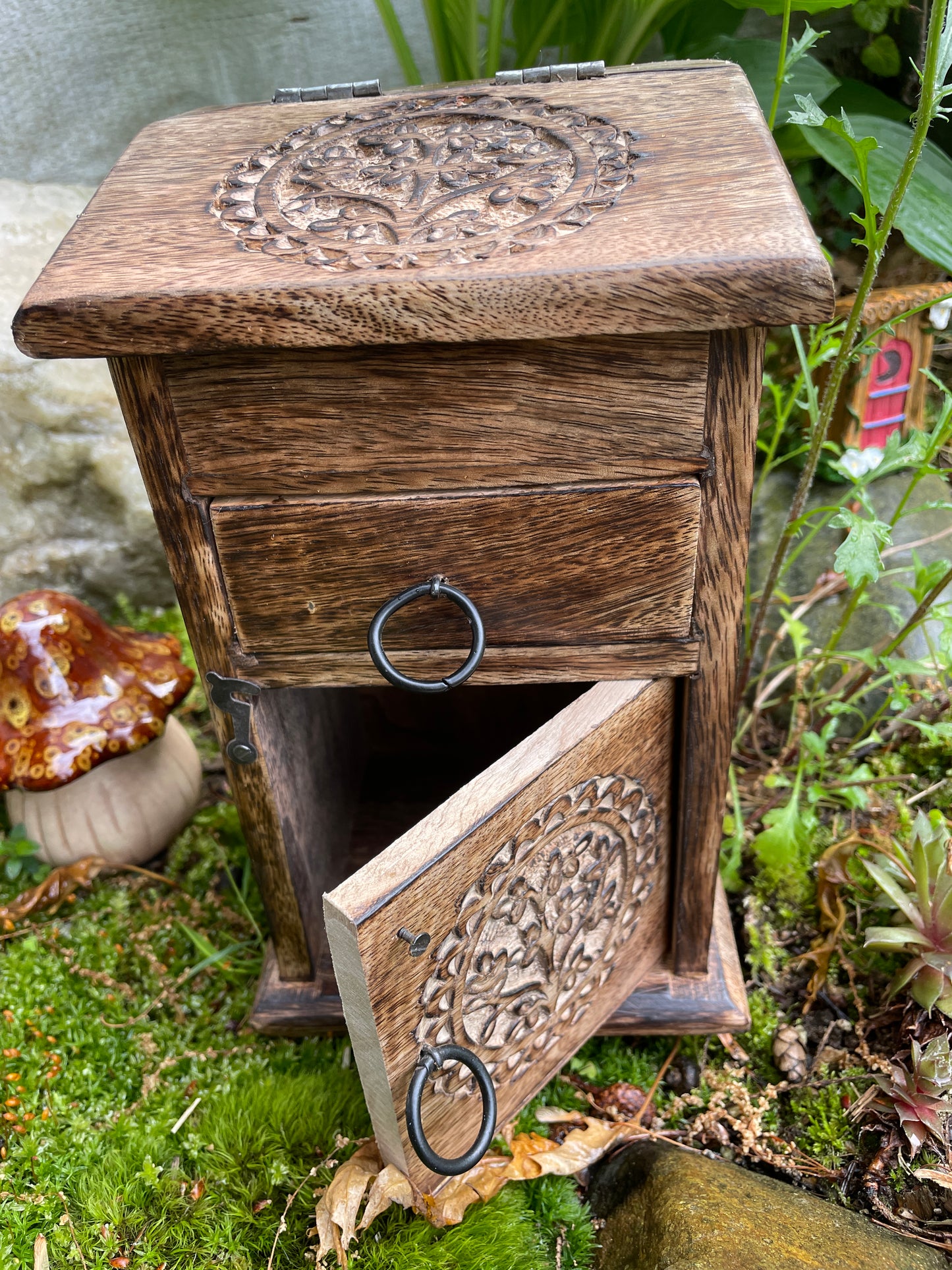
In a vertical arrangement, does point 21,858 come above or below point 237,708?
below

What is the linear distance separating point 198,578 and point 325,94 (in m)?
0.60

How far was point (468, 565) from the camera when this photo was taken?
0.91 meters

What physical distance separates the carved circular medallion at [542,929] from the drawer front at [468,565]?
178mm

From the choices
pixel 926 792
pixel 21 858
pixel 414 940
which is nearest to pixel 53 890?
pixel 21 858

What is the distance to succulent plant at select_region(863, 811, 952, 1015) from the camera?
1130 mm

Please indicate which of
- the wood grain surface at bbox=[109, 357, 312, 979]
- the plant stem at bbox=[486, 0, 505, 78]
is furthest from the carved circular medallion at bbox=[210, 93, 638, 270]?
the plant stem at bbox=[486, 0, 505, 78]

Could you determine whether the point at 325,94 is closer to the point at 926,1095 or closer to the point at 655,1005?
the point at 655,1005

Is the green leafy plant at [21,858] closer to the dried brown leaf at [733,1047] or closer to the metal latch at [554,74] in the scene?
the dried brown leaf at [733,1047]

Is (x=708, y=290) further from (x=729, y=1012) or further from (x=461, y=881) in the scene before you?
(x=729, y=1012)

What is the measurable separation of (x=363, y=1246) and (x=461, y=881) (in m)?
0.47

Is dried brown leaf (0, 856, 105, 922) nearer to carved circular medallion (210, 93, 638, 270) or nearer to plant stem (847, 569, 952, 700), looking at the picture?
carved circular medallion (210, 93, 638, 270)

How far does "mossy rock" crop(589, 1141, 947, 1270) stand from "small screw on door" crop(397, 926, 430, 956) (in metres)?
0.45

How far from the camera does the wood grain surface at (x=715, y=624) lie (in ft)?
2.65

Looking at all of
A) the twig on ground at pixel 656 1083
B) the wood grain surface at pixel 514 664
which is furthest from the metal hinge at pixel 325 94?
the twig on ground at pixel 656 1083
